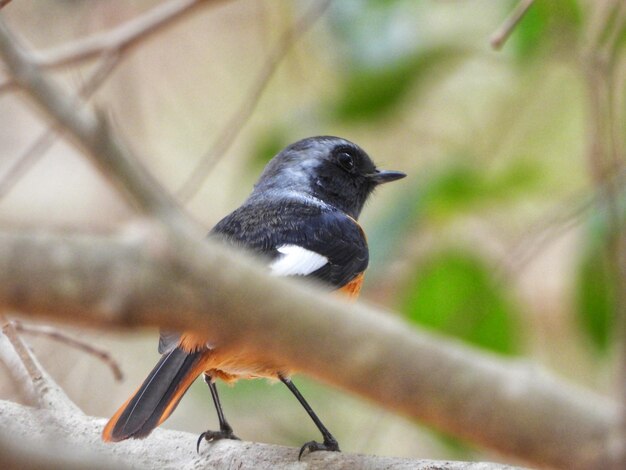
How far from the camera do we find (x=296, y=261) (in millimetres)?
2533

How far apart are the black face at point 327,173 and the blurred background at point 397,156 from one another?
0.06m

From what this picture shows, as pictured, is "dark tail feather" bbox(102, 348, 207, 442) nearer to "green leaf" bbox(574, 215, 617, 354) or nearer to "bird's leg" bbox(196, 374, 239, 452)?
"bird's leg" bbox(196, 374, 239, 452)

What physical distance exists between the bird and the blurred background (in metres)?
0.11

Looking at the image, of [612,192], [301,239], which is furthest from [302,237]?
[612,192]

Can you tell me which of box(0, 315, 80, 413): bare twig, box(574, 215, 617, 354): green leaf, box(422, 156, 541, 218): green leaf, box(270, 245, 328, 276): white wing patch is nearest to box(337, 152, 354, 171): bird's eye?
box(422, 156, 541, 218): green leaf

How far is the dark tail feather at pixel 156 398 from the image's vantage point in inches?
78.8

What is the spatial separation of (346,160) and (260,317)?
255cm

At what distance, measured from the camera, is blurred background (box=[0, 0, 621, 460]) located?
291 cm

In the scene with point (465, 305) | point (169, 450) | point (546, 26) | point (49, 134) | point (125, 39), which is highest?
point (125, 39)

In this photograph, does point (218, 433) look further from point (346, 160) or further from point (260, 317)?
point (260, 317)

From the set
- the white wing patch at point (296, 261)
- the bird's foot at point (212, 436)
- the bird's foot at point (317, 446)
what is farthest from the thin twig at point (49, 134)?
the bird's foot at point (317, 446)

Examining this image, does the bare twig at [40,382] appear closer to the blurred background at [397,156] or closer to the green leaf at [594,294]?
the blurred background at [397,156]

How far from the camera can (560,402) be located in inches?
49.3

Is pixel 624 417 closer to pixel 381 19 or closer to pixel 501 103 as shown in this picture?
pixel 381 19
